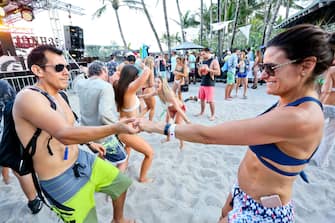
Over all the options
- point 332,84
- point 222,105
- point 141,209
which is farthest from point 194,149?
point 222,105

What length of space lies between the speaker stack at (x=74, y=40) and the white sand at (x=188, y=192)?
43.9 ft

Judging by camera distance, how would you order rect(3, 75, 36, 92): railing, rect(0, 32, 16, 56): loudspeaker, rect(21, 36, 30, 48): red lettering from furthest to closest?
rect(21, 36, 30, 48): red lettering
rect(0, 32, 16, 56): loudspeaker
rect(3, 75, 36, 92): railing

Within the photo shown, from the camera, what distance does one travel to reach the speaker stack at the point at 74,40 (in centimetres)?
1405

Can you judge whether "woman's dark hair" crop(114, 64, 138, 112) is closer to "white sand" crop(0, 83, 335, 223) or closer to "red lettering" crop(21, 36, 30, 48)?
"white sand" crop(0, 83, 335, 223)

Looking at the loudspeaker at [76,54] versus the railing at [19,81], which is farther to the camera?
the loudspeaker at [76,54]

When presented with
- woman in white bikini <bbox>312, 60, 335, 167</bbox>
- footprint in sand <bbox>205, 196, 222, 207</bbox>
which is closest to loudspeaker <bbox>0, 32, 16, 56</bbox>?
footprint in sand <bbox>205, 196, 222, 207</bbox>

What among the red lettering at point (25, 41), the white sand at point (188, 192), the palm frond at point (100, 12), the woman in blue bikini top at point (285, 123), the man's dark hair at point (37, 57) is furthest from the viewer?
the palm frond at point (100, 12)

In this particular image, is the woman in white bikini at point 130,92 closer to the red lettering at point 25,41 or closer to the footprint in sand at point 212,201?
the footprint in sand at point 212,201

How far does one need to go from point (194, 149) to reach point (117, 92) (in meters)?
1.85

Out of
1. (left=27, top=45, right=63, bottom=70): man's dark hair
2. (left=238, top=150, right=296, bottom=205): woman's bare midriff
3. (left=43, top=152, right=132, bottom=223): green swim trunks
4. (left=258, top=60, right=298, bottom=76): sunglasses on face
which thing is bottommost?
(left=43, top=152, right=132, bottom=223): green swim trunks

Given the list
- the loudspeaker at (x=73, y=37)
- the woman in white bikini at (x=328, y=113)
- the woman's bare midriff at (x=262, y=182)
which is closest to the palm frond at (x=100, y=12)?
the loudspeaker at (x=73, y=37)

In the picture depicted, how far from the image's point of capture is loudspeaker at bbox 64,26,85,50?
46.0 feet

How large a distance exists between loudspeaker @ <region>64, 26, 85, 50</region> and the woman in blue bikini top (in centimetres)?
1555

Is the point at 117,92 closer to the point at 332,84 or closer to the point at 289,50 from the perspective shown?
the point at 289,50
